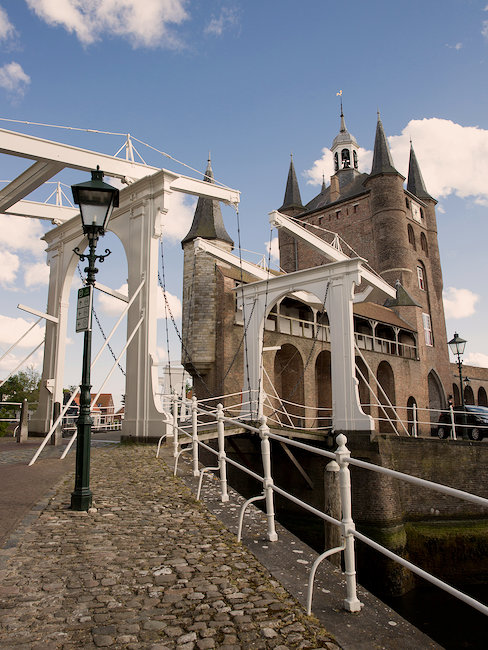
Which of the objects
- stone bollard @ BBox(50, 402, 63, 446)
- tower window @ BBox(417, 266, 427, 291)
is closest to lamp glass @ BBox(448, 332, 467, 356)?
stone bollard @ BBox(50, 402, 63, 446)

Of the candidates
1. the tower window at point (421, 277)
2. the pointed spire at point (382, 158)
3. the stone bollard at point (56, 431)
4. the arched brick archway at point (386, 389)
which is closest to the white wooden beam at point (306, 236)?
the stone bollard at point (56, 431)

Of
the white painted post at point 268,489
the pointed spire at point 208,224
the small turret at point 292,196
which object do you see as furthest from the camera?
the small turret at point 292,196

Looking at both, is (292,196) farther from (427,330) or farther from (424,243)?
(427,330)

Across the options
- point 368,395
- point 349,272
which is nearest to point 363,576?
point 349,272

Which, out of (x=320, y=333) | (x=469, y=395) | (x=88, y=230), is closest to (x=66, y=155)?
(x=88, y=230)

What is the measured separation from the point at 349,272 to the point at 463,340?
4.87m

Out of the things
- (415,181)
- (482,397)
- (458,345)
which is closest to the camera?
(458,345)

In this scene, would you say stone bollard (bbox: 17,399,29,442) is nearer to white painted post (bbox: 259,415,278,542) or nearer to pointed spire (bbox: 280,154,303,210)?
white painted post (bbox: 259,415,278,542)

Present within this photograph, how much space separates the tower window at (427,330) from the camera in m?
29.3

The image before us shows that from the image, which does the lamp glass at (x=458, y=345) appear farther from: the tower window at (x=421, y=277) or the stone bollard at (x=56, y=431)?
the tower window at (x=421, y=277)

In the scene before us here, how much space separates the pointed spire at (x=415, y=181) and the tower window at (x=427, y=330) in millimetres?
9083

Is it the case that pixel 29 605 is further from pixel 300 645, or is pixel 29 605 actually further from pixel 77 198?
pixel 77 198

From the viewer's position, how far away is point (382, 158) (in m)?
29.2

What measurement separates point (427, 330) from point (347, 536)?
95.2 ft
